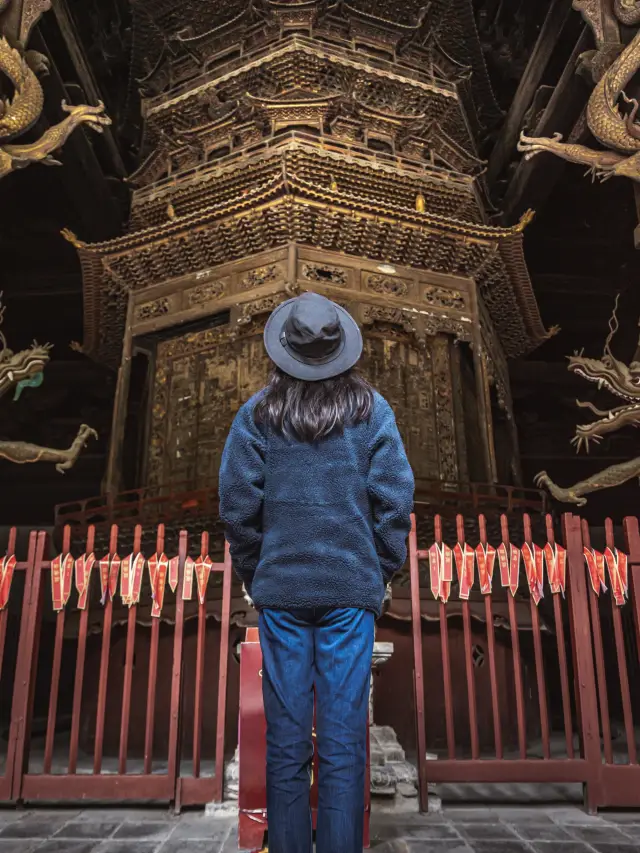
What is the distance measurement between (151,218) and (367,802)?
10443mm

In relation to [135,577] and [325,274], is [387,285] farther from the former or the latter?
[135,577]

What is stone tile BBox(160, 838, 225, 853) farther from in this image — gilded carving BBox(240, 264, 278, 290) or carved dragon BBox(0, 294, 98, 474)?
gilded carving BBox(240, 264, 278, 290)

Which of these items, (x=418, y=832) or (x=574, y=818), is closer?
(x=418, y=832)

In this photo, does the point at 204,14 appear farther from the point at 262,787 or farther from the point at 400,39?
the point at 262,787

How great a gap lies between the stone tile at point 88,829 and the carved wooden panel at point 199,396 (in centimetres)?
554

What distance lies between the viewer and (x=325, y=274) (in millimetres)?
10148

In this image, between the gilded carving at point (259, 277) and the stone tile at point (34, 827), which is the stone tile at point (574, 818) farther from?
the gilded carving at point (259, 277)

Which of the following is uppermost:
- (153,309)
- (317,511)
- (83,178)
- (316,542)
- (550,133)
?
(550,133)

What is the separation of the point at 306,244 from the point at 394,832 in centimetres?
830

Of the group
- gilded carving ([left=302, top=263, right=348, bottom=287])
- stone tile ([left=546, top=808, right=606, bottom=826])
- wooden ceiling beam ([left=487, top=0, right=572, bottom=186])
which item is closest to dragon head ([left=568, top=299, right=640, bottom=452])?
gilded carving ([left=302, top=263, right=348, bottom=287])

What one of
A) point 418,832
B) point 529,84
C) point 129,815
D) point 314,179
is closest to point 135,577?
point 129,815

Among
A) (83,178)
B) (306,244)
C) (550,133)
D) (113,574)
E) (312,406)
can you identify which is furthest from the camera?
(83,178)

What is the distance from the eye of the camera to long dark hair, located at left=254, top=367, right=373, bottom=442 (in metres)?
2.46

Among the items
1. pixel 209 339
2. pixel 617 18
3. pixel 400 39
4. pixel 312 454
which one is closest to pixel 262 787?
pixel 312 454
